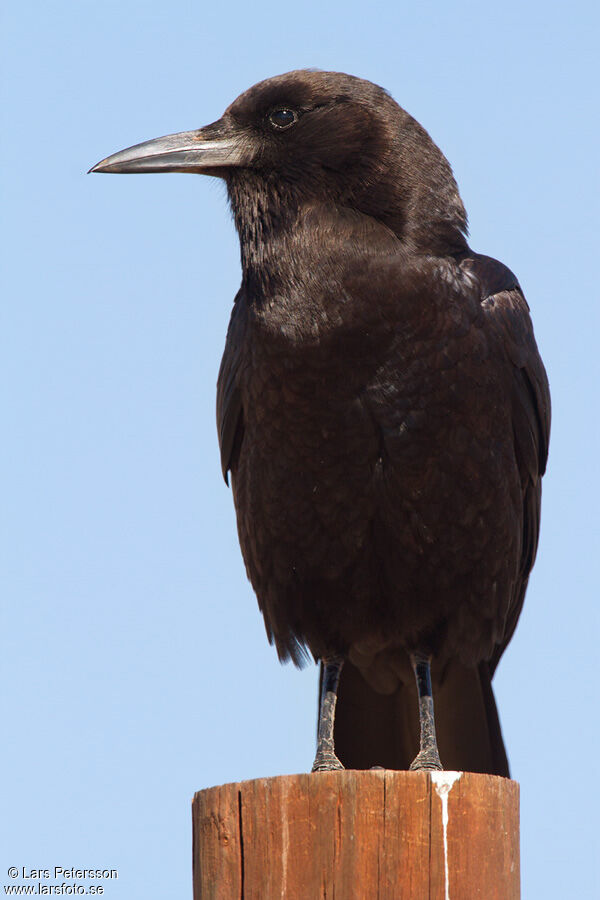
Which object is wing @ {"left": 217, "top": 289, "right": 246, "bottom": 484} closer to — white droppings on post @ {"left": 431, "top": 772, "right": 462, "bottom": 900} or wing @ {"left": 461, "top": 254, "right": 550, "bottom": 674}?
wing @ {"left": 461, "top": 254, "right": 550, "bottom": 674}

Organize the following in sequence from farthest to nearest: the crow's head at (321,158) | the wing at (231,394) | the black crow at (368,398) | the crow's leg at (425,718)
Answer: the wing at (231,394) → the crow's head at (321,158) → the crow's leg at (425,718) → the black crow at (368,398)

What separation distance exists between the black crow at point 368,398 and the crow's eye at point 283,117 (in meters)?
0.02

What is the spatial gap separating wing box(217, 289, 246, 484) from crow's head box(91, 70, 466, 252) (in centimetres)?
50

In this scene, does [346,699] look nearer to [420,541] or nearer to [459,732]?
[459,732]

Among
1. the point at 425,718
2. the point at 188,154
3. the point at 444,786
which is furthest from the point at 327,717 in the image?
the point at 188,154

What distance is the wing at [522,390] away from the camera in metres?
5.36

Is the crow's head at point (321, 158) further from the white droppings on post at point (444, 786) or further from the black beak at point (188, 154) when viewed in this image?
the white droppings on post at point (444, 786)

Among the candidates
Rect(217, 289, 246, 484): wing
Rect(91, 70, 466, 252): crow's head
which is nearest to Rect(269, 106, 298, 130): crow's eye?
Rect(91, 70, 466, 252): crow's head

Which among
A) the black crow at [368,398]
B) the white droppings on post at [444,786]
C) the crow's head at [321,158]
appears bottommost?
the white droppings on post at [444,786]

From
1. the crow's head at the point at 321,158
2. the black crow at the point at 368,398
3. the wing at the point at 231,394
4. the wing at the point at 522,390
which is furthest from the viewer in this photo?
the wing at the point at 231,394

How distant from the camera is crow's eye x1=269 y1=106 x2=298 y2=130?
5.39 metres

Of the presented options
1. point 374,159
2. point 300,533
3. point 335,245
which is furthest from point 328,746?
point 374,159

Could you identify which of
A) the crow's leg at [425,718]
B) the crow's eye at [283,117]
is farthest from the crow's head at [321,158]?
the crow's leg at [425,718]

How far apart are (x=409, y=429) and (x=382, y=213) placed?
908 mm
